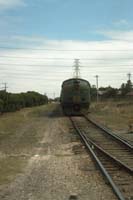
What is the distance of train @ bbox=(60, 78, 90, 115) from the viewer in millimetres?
37375

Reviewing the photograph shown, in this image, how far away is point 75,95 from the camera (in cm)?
3734

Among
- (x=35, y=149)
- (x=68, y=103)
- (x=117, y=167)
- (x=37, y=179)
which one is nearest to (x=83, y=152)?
(x=35, y=149)

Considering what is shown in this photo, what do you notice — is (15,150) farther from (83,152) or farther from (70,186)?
(70,186)

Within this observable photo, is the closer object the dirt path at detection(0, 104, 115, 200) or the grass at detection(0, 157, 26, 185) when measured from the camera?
the dirt path at detection(0, 104, 115, 200)

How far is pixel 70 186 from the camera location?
9.12m

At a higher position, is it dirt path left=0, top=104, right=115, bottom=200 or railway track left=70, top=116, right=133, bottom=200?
railway track left=70, top=116, right=133, bottom=200

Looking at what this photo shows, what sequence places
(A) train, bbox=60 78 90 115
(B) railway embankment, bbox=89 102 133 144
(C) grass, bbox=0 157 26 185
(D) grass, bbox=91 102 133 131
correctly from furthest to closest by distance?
(A) train, bbox=60 78 90 115 < (D) grass, bbox=91 102 133 131 < (B) railway embankment, bbox=89 102 133 144 < (C) grass, bbox=0 157 26 185

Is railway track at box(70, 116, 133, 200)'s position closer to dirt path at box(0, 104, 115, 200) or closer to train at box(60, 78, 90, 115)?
dirt path at box(0, 104, 115, 200)

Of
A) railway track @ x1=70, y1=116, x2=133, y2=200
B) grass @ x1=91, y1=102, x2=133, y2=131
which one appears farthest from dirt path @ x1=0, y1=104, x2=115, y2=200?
grass @ x1=91, y1=102, x2=133, y2=131

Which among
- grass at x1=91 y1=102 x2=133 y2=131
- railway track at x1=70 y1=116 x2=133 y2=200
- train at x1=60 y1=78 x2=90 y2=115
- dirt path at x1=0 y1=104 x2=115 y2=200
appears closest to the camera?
dirt path at x1=0 y1=104 x2=115 y2=200

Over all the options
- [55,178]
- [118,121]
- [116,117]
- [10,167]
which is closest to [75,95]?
[116,117]

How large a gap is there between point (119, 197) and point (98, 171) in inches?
125

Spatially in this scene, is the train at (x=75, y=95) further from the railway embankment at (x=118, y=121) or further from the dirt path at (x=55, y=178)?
the dirt path at (x=55, y=178)

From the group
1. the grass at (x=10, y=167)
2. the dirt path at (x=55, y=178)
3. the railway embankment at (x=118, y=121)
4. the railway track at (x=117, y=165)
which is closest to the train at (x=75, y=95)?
the railway embankment at (x=118, y=121)
